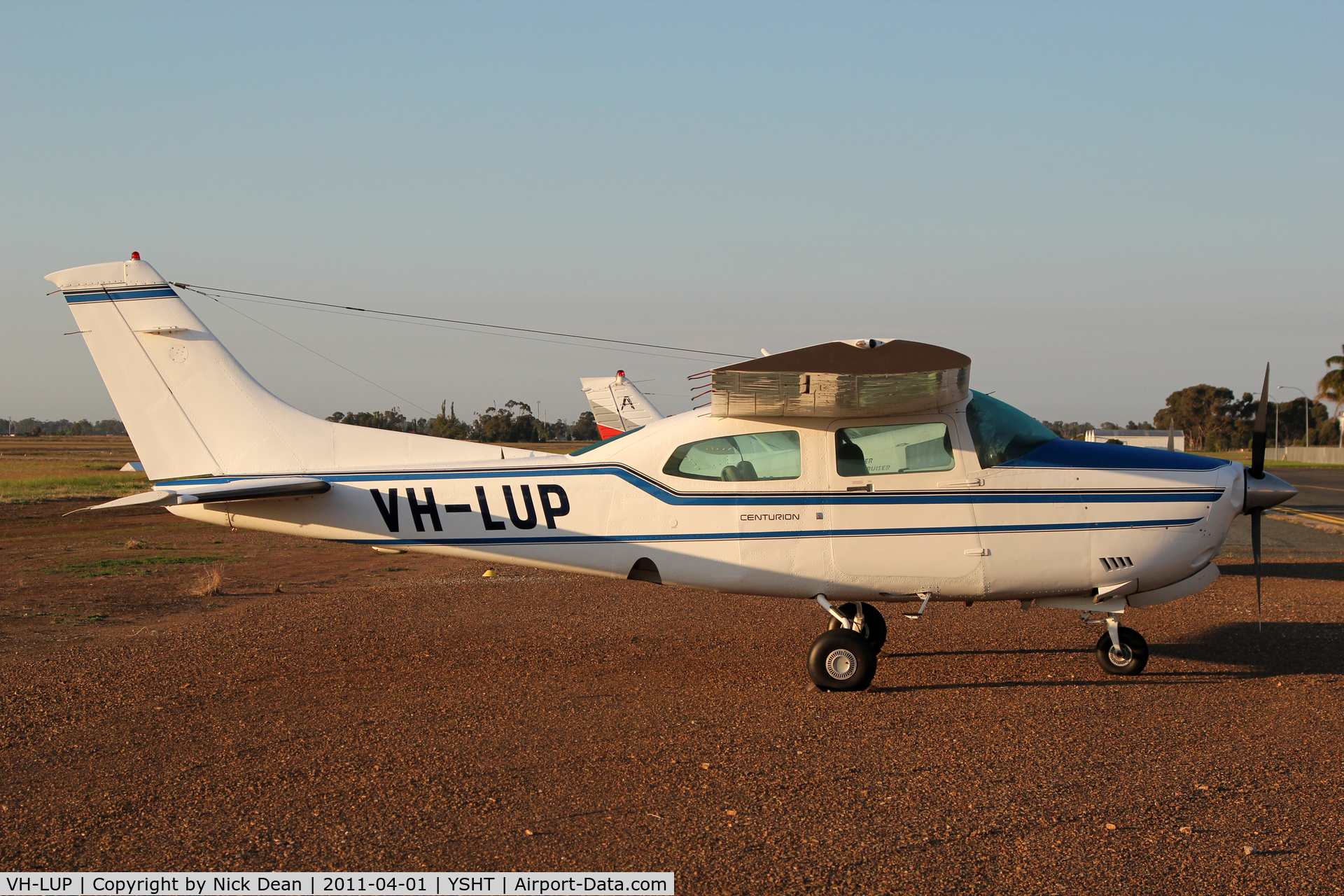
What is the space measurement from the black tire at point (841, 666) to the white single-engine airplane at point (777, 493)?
0.05 feet

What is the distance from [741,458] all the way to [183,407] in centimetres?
490

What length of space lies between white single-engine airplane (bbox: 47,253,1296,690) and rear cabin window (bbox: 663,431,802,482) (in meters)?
0.01

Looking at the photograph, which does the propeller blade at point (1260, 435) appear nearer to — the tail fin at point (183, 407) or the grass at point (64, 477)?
the tail fin at point (183, 407)

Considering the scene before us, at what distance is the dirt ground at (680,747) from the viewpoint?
4.05m

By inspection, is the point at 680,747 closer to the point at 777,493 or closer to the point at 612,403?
the point at 777,493

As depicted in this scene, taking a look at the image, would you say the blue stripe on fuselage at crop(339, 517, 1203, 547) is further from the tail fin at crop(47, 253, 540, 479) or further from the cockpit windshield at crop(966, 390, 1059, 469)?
the tail fin at crop(47, 253, 540, 479)

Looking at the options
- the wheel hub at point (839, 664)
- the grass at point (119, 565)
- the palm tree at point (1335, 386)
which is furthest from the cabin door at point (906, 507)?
the palm tree at point (1335, 386)

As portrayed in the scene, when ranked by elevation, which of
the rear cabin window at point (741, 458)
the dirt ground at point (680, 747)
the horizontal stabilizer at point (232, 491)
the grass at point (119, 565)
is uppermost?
the rear cabin window at point (741, 458)

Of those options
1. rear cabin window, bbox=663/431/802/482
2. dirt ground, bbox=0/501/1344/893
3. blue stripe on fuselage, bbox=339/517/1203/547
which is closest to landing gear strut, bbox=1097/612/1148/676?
dirt ground, bbox=0/501/1344/893

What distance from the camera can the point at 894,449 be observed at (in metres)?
7.27

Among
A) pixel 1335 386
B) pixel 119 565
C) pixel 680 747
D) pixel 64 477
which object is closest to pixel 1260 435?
pixel 680 747

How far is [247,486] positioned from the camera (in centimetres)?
751

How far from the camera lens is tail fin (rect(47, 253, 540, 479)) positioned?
7.91 m

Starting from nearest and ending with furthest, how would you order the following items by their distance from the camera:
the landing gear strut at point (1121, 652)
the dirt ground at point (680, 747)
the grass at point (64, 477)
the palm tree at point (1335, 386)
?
1. the dirt ground at point (680, 747)
2. the landing gear strut at point (1121, 652)
3. the grass at point (64, 477)
4. the palm tree at point (1335, 386)
